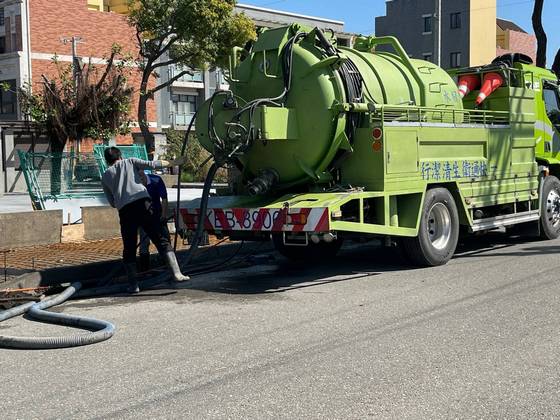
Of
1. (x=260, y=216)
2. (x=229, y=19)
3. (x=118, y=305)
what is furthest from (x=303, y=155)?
(x=229, y=19)

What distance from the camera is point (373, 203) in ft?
30.0

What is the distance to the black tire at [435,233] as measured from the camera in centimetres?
970

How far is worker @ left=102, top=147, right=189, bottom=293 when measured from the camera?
8633mm

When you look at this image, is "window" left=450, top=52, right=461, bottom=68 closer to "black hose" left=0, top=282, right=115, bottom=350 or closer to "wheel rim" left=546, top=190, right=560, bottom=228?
"wheel rim" left=546, top=190, right=560, bottom=228

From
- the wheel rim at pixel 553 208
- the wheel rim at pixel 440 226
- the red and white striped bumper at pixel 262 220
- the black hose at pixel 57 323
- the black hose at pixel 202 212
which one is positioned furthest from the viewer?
the wheel rim at pixel 553 208

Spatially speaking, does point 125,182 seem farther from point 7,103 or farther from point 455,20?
point 455,20

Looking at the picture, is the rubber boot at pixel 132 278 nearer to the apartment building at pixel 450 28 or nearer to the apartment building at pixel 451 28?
the apartment building at pixel 450 28

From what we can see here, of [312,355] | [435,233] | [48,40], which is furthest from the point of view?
[48,40]

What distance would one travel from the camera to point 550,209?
1264 cm

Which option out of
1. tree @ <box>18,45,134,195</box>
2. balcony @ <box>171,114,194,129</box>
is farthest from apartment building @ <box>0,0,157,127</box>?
tree @ <box>18,45,134,195</box>

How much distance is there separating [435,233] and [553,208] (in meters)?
3.70

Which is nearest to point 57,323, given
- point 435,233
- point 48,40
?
point 435,233

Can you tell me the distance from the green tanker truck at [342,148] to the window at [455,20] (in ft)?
180

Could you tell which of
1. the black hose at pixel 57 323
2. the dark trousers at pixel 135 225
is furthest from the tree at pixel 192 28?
the black hose at pixel 57 323
